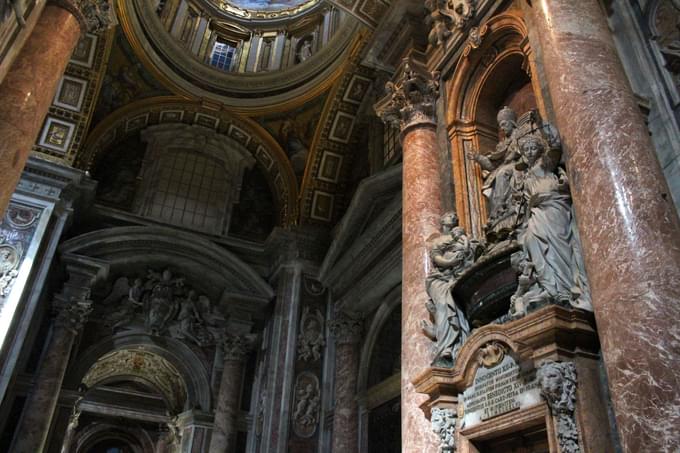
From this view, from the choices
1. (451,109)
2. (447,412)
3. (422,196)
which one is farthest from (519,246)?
(451,109)

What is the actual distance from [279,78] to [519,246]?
10.4m

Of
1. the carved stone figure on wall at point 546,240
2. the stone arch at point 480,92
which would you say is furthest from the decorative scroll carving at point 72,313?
the carved stone figure on wall at point 546,240

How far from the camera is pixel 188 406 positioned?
1202 cm

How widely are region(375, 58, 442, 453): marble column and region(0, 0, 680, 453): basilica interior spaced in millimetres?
29

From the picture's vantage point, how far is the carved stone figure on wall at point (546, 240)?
3.83m

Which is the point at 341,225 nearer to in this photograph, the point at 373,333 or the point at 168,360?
the point at 373,333

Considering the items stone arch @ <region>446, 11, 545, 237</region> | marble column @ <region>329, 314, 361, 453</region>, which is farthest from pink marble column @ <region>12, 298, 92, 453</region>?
stone arch @ <region>446, 11, 545, 237</region>

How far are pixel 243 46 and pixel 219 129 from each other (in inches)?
95.5

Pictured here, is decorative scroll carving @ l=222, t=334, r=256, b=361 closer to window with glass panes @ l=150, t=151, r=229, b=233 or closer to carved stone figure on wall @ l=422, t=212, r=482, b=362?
window with glass panes @ l=150, t=151, r=229, b=233

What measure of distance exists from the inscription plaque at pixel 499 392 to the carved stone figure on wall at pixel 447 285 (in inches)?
15.2

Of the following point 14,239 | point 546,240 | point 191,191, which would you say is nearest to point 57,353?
point 14,239

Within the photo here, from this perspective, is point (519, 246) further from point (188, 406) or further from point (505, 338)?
point (188, 406)

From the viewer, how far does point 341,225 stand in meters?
11.1

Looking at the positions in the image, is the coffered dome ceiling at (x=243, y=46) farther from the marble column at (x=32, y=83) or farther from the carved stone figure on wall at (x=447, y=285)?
the carved stone figure on wall at (x=447, y=285)
